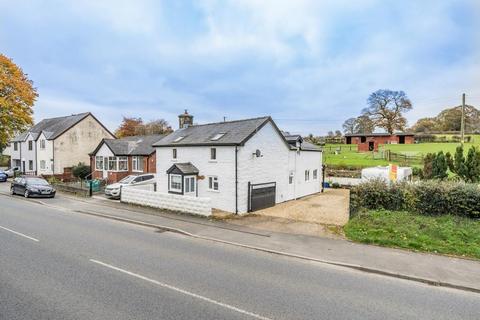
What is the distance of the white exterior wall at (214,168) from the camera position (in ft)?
59.9

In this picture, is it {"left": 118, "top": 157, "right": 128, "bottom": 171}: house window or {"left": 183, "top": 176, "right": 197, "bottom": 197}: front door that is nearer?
{"left": 183, "top": 176, "right": 197, "bottom": 197}: front door

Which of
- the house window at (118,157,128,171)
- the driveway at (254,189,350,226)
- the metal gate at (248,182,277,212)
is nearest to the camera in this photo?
the driveway at (254,189,350,226)

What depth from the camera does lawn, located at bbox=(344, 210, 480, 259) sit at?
10070 millimetres

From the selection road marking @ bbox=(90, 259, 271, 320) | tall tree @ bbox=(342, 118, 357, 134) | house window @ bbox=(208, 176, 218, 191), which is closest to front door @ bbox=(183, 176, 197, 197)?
house window @ bbox=(208, 176, 218, 191)

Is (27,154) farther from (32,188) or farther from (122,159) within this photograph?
(32,188)

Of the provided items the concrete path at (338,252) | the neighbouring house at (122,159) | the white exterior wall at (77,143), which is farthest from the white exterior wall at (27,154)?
the concrete path at (338,252)

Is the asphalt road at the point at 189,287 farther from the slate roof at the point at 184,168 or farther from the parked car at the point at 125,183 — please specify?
the parked car at the point at 125,183

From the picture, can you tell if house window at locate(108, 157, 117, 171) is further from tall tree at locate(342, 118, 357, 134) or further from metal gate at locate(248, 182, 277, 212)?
tall tree at locate(342, 118, 357, 134)

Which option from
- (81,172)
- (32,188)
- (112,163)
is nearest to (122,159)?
(112,163)

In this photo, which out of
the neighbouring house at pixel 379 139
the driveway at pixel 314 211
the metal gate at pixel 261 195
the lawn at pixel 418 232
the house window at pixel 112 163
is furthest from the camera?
the neighbouring house at pixel 379 139

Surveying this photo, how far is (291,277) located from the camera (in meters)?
7.65

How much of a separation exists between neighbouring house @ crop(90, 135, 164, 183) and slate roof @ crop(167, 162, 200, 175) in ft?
33.6

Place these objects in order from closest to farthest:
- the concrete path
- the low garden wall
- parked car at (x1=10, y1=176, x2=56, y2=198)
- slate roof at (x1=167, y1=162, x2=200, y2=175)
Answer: the concrete path, the low garden wall, slate roof at (x1=167, y1=162, x2=200, y2=175), parked car at (x1=10, y1=176, x2=56, y2=198)

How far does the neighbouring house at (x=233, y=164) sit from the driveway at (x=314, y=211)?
1.06 m
